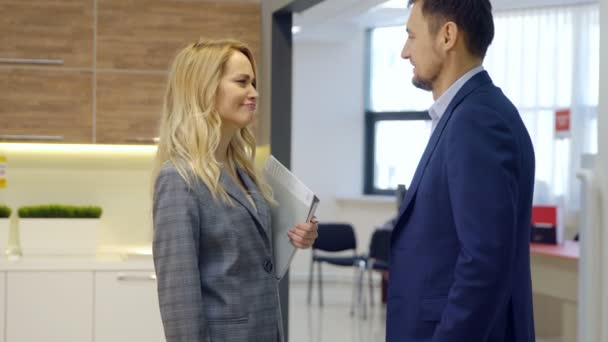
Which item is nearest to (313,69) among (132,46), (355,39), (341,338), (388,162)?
(355,39)

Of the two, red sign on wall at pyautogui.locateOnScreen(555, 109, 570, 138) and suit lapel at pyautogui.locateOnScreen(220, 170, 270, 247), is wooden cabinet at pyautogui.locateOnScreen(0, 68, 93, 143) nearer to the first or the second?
suit lapel at pyautogui.locateOnScreen(220, 170, 270, 247)

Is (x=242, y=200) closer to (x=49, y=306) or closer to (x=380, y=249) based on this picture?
(x=49, y=306)

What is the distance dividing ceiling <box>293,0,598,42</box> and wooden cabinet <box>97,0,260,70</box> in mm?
2204

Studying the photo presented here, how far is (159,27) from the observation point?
195 inches

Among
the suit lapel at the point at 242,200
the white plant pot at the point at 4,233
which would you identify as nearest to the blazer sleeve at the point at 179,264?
the suit lapel at the point at 242,200

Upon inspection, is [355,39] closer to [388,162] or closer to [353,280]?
[388,162]

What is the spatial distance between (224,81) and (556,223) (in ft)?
14.1

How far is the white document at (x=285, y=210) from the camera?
95.0 inches

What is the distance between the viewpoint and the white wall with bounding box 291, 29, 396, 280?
9.98 metres

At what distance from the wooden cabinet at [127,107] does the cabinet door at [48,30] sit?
0.59ft

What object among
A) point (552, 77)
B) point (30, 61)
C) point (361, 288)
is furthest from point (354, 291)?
point (30, 61)

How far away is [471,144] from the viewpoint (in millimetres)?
1790

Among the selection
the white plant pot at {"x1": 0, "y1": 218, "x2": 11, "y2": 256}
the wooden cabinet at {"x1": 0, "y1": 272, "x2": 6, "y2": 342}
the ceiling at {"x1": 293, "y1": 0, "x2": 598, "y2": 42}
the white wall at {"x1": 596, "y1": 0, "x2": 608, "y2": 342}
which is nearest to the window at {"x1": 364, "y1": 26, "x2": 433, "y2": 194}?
the ceiling at {"x1": 293, "y1": 0, "x2": 598, "y2": 42}

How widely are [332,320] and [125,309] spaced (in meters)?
3.41
